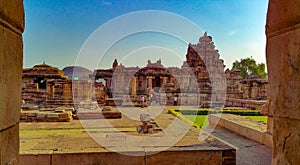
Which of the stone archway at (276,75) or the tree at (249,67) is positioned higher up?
the tree at (249,67)

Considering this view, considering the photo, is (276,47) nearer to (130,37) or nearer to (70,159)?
(70,159)

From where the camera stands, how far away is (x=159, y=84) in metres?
30.5

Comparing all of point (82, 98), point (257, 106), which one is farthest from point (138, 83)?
point (257, 106)

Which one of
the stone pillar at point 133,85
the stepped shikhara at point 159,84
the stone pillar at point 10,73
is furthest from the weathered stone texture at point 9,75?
the stone pillar at point 133,85

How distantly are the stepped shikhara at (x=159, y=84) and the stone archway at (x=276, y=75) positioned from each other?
1448cm

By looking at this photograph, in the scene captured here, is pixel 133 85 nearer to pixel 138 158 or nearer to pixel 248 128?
pixel 248 128

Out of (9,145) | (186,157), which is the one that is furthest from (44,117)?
(9,145)

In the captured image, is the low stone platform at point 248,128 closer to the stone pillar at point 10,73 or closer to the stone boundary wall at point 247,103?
the stone pillar at point 10,73

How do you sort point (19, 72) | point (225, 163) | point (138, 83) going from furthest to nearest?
point (138, 83)
point (225, 163)
point (19, 72)

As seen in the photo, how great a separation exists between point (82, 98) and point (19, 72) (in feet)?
48.5

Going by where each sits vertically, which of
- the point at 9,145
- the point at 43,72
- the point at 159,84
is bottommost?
the point at 9,145

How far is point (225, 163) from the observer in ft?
13.4

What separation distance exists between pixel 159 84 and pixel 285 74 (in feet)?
94.0

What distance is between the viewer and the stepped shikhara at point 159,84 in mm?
16828
